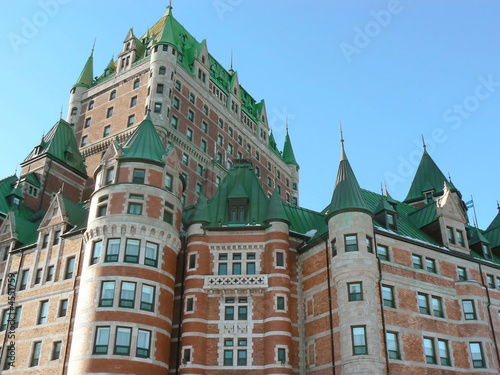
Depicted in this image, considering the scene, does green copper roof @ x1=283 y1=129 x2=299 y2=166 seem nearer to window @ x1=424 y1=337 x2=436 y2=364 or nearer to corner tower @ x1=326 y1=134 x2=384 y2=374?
corner tower @ x1=326 y1=134 x2=384 y2=374

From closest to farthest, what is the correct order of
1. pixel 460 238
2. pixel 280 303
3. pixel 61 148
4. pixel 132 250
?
pixel 280 303, pixel 132 250, pixel 460 238, pixel 61 148

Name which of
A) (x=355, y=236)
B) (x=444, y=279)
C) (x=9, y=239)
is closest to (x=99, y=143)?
(x=9, y=239)

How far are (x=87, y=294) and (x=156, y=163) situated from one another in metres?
12.8

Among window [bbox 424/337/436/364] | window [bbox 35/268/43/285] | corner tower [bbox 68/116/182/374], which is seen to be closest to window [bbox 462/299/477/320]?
window [bbox 424/337/436/364]

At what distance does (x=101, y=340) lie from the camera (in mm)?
42344

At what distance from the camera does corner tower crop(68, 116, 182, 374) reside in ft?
139

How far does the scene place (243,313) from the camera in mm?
46344

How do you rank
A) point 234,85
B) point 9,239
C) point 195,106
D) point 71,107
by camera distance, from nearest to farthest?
point 9,239, point 195,106, point 71,107, point 234,85

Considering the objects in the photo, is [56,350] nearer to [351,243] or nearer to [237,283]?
[237,283]

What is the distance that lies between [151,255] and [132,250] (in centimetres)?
162

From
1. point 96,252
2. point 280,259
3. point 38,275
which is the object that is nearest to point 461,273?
point 280,259

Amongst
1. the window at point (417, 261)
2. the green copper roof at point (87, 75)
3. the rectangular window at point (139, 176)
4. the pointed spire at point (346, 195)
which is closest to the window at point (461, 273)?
the window at point (417, 261)

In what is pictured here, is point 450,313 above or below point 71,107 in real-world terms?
below

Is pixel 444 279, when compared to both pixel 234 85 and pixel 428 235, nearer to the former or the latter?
pixel 428 235
